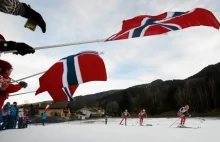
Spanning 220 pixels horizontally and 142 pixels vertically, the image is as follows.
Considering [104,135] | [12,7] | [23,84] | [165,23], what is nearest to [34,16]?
[12,7]

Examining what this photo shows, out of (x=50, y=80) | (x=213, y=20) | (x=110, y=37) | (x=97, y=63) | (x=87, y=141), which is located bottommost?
(x=87, y=141)

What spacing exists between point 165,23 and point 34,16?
13.1ft

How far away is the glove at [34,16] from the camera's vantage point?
3413mm

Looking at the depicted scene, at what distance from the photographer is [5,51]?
3.71m

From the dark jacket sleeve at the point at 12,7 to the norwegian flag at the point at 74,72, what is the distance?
2172 millimetres

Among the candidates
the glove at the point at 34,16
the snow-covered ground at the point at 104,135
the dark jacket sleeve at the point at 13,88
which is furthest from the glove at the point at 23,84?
the glove at the point at 34,16

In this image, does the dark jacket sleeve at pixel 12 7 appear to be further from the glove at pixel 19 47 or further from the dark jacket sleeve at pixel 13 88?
the dark jacket sleeve at pixel 13 88

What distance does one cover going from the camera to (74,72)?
216 inches

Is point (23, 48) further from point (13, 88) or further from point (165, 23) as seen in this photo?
point (165, 23)

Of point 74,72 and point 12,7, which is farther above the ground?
point 12,7

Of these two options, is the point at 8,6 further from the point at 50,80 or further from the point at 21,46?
the point at 50,80

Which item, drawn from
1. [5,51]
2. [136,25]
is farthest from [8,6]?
[136,25]

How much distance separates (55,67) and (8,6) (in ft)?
8.29

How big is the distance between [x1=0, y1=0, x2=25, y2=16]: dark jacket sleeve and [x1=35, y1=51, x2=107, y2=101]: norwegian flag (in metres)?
2.17
